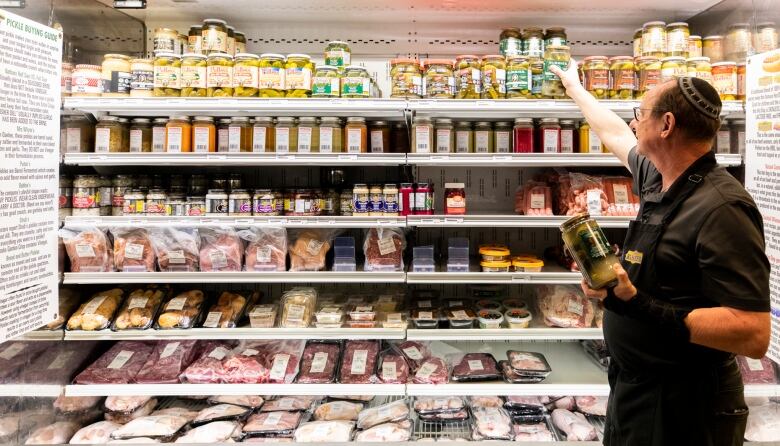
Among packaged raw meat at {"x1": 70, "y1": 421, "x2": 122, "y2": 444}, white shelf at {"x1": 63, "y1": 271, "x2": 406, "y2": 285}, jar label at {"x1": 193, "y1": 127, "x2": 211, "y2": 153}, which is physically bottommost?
packaged raw meat at {"x1": 70, "y1": 421, "x2": 122, "y2": 444}

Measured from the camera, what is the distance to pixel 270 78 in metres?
2.57

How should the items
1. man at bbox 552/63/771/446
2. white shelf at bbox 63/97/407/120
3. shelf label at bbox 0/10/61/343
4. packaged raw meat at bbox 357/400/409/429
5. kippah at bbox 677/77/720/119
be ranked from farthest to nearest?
packaged raw meat at bbox 357/400/409/429, white shelf at bbox 63/97/407/120, shelf label at bbox 0/10/61/343, kippah at bbox 677/77/720/119, man at bbox 552/63/771/446

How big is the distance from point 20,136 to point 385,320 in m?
1.91

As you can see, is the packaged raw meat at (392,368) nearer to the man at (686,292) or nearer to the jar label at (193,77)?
the man at (686,292)

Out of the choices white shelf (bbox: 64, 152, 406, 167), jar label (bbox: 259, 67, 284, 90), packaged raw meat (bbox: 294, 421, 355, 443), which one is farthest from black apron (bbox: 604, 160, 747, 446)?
jar label (bbox: 259, 67, 284, 90)

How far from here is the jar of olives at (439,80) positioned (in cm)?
257

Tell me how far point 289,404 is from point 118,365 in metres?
0.97

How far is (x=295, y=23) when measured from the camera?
3.12 m

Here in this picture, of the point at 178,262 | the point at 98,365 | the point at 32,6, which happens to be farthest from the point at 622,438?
the point at 32,6

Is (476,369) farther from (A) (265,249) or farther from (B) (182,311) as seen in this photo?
(B) (182,311)

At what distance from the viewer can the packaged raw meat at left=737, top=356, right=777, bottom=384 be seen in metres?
2.67

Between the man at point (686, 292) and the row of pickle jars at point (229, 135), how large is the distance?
57.3 inches

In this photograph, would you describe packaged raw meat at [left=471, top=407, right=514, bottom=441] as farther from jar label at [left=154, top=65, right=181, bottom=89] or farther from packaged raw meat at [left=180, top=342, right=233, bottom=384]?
jar label at [left=154, top=65, right=181, bottom=89]

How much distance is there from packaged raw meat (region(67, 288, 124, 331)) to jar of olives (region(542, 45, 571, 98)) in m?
2.61
